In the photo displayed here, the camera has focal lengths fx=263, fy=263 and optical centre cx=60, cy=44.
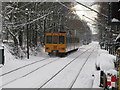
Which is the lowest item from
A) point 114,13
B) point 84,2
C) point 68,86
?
point 68,86

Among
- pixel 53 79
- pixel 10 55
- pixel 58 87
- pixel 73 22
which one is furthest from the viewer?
pixel 73 22

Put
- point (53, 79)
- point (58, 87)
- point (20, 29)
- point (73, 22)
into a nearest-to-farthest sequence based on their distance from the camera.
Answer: point (58, 87) → point (53, 79) → point (20, 29) → point (73, 22)

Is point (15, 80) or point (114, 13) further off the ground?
point (114, 13)

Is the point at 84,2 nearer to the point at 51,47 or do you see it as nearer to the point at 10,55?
the point at 10,55

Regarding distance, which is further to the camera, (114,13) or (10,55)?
(10,55)

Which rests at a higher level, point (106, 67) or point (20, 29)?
point (20, 29)

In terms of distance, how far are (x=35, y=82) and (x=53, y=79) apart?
1292 millimetres

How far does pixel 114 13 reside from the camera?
297 inches

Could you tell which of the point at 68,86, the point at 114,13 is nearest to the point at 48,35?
the point at 68,86

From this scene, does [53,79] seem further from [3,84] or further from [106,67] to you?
[106,67]

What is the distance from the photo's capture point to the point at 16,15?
28.4m

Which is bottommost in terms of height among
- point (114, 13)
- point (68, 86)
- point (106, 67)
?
point (68, 86)

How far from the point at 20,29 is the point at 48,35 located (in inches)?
138

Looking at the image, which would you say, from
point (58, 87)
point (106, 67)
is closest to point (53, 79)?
point (58, 87)
